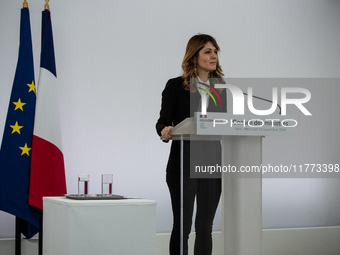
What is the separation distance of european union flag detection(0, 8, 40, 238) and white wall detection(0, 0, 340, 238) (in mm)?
415

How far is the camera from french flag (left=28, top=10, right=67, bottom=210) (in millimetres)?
3871

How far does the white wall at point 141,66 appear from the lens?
4.55 meters

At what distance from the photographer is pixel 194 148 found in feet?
7.23

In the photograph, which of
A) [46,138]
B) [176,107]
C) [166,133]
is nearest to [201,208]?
[166,133]

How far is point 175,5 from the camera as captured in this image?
5020 millimetres

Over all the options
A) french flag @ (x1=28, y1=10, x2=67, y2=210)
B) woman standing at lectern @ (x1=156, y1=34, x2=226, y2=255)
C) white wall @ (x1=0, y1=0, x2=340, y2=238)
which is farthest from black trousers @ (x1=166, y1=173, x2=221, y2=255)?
white wall @ (x1=0, y1=0, x2=340, y2=238)

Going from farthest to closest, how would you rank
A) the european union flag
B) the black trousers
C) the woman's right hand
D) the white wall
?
1. the white wall
2. the european union flag
3. the woman's right hand
4. the black trousers

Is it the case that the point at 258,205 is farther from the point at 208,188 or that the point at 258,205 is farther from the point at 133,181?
the point at 133,181

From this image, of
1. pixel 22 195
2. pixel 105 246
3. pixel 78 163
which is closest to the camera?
pixel 105 246

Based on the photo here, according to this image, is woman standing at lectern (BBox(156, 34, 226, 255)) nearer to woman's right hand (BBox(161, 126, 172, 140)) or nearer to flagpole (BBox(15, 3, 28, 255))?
woman's right hand (BBox(161, 126, 172, 140))

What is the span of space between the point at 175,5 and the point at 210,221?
3346 millimetres

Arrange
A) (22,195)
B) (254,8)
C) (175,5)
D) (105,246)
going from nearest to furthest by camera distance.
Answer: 1. (105,246)
2. (22,195)
3. (175,5)
4. (254,8)

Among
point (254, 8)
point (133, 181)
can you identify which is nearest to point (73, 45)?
point (133, 181)

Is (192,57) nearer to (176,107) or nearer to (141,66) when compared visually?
(176,107)
